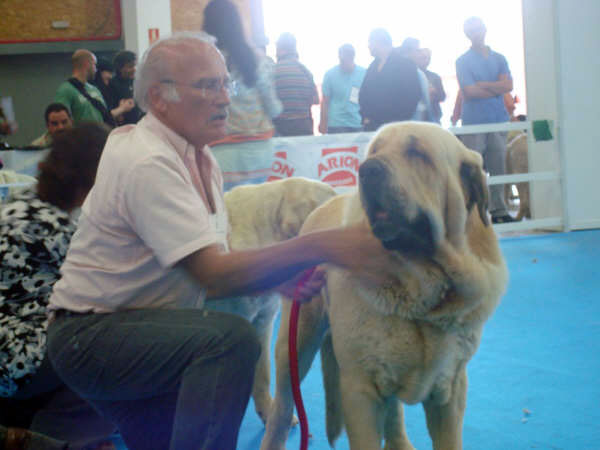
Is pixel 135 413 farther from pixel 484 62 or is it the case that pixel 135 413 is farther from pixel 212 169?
pixel 484 62

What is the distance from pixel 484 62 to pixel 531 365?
437 cm

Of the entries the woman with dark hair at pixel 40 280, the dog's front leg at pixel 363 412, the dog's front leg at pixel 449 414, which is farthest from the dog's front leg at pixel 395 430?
the woman with dark hair at pixel 40 280

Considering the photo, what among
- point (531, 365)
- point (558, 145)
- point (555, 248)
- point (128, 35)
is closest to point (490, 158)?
point (558, 145)

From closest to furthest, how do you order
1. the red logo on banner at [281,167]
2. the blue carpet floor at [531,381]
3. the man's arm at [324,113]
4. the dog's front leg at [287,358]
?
the dog's front leg at [287,358]
the blue carpet floor at [531,381]
the red logo on banner at [281,167]
the man's arm at [324,113]

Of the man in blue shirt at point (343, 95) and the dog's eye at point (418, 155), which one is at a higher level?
the man in blue shirt at point (343, 95)

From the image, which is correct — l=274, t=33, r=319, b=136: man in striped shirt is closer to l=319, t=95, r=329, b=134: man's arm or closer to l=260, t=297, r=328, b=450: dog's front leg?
l=319, t=95, r=329, b=134: man's arm

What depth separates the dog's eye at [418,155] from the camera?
1.51 meters

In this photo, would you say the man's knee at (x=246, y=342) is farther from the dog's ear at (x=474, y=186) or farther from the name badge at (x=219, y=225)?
the dog's ear at (x=474, y=186)

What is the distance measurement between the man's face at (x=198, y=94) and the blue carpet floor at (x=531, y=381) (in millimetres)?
1281

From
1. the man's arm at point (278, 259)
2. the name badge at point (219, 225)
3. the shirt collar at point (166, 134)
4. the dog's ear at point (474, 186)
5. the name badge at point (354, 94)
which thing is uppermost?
the name badge at point (354, 94)

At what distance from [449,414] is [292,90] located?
4.79 metres

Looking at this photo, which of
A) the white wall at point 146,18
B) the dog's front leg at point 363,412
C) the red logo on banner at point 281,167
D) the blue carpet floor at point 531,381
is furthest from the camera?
the white wall at point 146,18

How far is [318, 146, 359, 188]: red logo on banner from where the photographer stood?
19.5 ft

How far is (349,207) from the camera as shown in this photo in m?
1.69
